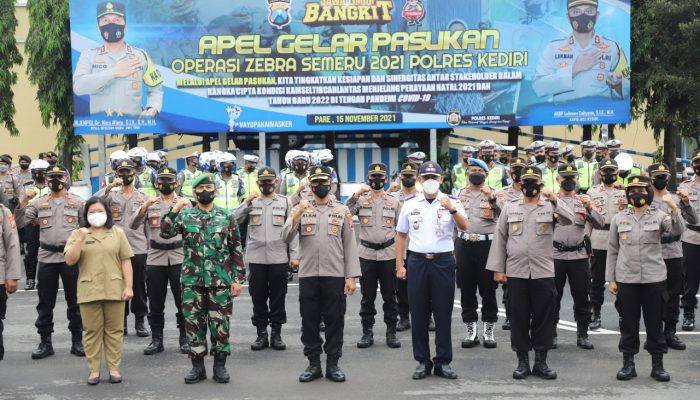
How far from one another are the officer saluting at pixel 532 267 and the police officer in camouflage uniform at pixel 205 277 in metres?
2.58

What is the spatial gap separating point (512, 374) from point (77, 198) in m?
5.01

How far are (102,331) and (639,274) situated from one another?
506 cm

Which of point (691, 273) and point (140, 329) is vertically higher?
point (691, 273)

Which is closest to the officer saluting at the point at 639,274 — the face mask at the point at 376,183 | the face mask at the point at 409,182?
the face mask at the point at 409,182

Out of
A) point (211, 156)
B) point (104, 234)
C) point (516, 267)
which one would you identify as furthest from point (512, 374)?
point (211, 156)

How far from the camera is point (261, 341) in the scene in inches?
419

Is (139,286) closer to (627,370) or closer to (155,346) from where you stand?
(155,346)

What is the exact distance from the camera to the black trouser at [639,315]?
355 inches

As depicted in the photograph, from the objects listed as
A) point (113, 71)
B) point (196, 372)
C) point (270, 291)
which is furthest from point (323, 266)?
point (113, 71)

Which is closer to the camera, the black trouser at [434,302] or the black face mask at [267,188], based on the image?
the black trouser at [434,302]

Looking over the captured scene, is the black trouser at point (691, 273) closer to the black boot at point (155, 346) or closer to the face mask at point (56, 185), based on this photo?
the black boot at point (155, 346)

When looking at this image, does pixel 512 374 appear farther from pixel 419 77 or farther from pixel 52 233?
pixel 419 77

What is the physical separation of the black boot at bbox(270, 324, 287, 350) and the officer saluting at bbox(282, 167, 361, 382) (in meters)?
1.32

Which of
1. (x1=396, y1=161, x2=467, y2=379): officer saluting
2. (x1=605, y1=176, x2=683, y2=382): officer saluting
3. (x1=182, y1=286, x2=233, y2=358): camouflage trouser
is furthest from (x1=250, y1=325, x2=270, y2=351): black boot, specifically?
(x1=605, y1=176, x2=683, y2=382): officer saluting
